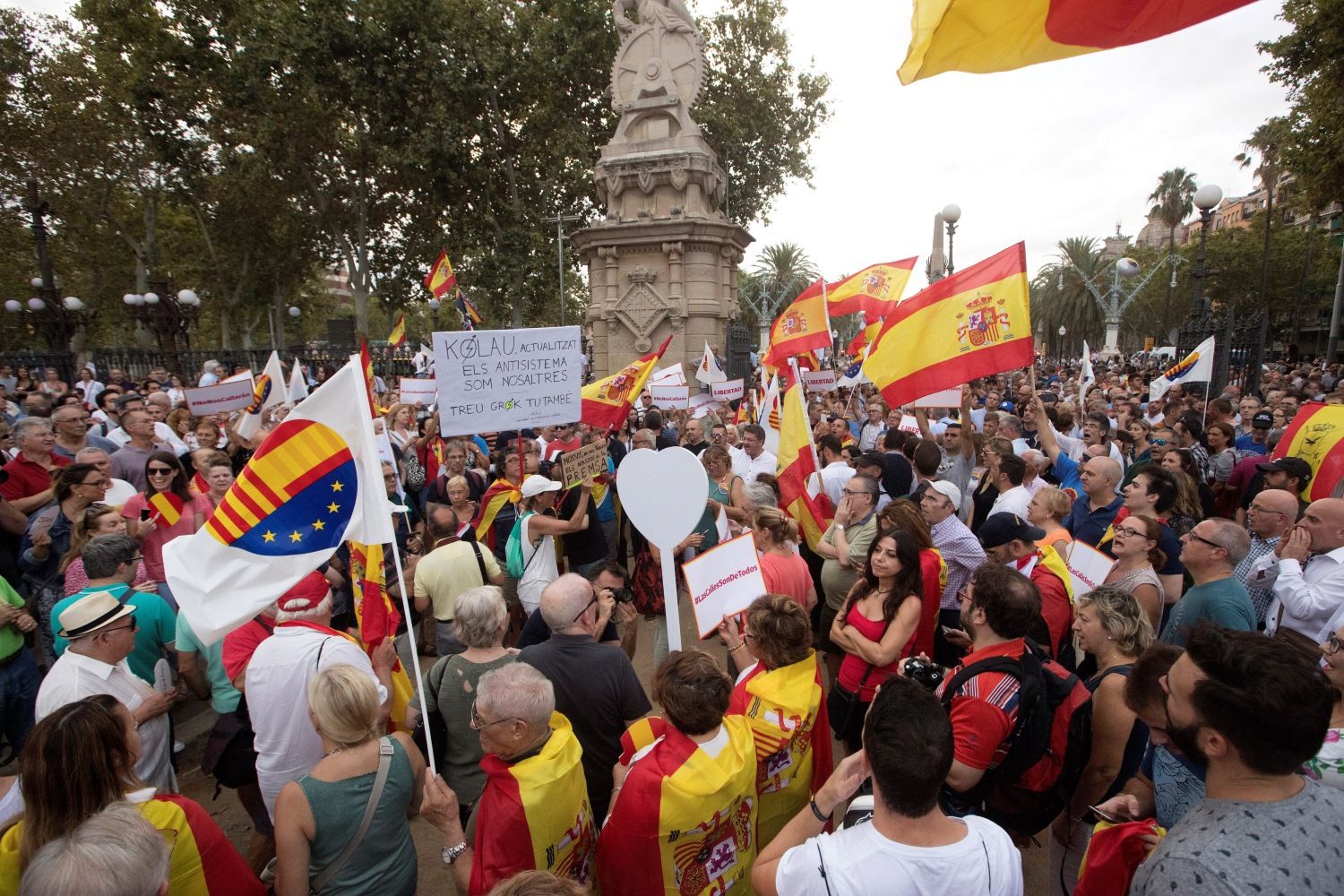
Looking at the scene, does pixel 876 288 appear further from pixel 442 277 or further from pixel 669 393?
pixel 442 277

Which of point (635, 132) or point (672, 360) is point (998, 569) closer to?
point (672, 360)

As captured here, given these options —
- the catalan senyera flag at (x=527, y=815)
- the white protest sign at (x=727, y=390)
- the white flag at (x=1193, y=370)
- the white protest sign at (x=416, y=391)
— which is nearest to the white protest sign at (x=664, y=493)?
the catalan senyera flag at (x=527, y=815)

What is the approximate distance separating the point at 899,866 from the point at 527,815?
114 cm

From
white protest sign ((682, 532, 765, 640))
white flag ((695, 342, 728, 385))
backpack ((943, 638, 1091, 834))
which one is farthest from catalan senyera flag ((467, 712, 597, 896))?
white flag ((695, 342, 728, 385))

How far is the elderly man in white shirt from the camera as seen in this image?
271cm

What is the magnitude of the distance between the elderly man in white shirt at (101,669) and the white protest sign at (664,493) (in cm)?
214

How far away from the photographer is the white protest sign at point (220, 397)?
8.04 m

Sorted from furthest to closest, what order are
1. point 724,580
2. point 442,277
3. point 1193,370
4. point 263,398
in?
point 442,277 < point 1193,370 < point 263,398 < point 724,580

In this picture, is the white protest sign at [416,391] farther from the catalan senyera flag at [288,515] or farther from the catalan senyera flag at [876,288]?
the catalan senyera flag at [288,515]

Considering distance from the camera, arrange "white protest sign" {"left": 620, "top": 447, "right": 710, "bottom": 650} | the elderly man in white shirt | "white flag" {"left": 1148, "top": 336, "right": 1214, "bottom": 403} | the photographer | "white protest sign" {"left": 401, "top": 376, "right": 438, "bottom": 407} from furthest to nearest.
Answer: "white flag" {"left": 1148, "top": 336, "right": 1214, "bottom": 403}, "white protest sign" {"left": 401, "top": 376, "right": 438, "bottom": 407}, the photographer, "white protest sign" {"left": 620, "top": 447, "right": 710, "bottom": 650}, the elderly man in white shirt

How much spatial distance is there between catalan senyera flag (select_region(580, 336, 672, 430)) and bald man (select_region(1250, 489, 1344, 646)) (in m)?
5.42

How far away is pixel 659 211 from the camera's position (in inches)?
643

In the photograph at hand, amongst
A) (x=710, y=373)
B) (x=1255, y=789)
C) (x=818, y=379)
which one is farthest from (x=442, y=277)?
(x=1255, y=789)

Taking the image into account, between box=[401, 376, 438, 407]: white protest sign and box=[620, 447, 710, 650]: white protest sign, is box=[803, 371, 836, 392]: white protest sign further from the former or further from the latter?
box=[620, 447, 710, 650]: white protest sign
